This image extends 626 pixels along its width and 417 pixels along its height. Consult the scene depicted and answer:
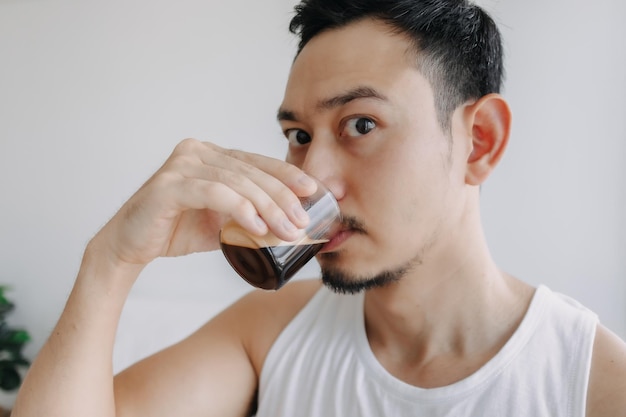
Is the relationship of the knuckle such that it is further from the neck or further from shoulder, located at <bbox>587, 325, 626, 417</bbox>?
shoulder, located at <bbox>587, 325, 626, 417</bbox>

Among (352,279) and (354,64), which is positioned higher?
(354,64)

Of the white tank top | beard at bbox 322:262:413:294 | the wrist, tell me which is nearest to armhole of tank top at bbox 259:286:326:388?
the white tank top

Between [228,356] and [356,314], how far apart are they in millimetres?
259

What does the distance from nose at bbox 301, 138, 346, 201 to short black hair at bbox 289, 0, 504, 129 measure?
0.20m

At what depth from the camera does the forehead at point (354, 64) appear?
913 mm

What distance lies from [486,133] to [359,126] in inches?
9.9

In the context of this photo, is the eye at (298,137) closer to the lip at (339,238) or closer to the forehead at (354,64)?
the forehead at (354,64)

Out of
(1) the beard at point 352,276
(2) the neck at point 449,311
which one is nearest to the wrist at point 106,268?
(1) the beard at point 352,276

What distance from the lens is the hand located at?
2.33 ft

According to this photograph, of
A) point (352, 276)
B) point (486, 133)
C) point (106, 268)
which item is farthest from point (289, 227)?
point (486, 133)

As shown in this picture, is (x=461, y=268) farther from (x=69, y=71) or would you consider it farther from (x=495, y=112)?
(x=69, y=71)

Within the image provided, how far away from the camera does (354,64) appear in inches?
36.3

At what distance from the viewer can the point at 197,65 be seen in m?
2.24

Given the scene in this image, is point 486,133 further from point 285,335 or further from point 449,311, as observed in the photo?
point 285,335
